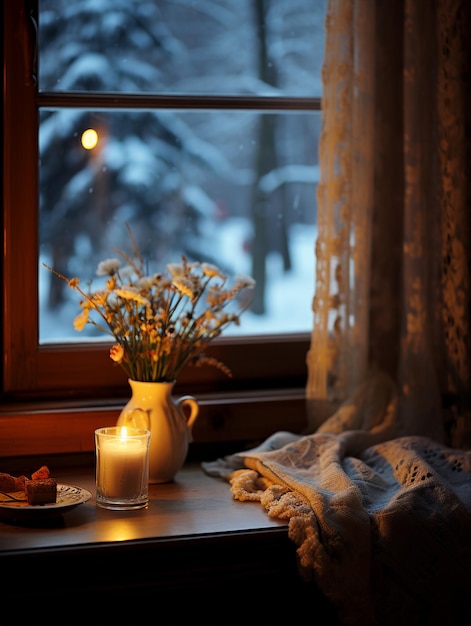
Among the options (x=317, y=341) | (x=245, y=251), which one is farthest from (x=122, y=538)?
(x=245, y=251)

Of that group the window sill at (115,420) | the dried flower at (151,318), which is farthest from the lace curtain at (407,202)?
the dried flower at (151,318)

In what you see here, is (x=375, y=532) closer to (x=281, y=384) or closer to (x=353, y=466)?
(x=353, y=466)

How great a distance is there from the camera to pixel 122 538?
1.45m

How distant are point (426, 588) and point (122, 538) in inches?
20.8

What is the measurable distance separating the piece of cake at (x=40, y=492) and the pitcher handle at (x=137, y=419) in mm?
242

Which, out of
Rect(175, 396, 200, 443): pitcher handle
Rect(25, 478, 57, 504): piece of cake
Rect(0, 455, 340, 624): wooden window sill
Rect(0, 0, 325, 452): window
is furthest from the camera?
Rect(0, 0, 325, 452): window

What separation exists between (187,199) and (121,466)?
0.74 m

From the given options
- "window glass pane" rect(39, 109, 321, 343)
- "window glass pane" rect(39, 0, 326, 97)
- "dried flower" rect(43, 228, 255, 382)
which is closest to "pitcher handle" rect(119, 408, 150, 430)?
"dried flower" rect(43, 228, 255, 382)

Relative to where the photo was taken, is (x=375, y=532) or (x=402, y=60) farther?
(x=402, y=60)

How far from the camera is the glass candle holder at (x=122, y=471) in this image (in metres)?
1.59

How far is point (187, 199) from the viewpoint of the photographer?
2098 mm

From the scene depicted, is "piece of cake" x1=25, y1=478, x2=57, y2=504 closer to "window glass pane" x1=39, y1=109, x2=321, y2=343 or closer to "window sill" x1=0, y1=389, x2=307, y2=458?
"window sill" x1=0, y1=389, x2=307, y2=458

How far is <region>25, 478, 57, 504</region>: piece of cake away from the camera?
1.53 m

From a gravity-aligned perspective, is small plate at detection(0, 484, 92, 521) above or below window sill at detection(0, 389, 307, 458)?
below
